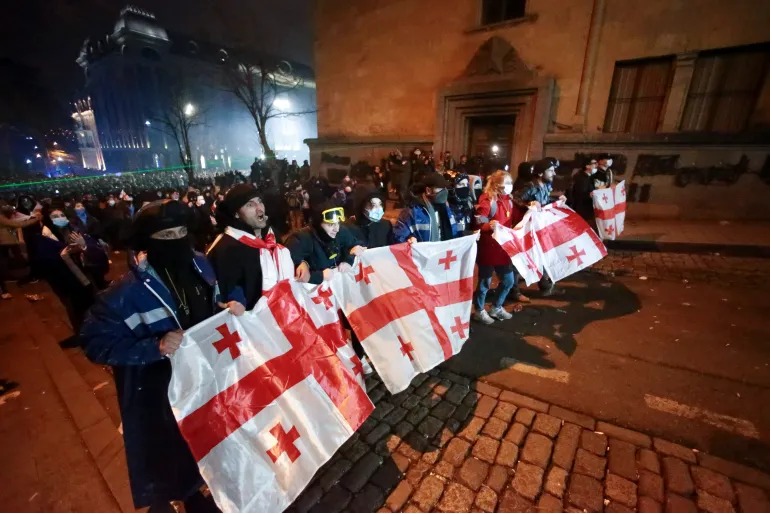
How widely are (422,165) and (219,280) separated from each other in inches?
433

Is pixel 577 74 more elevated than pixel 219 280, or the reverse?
pixel 577 74

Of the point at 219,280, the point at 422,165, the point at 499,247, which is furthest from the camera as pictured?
the point at 422,165

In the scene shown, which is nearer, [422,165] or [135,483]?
[135,483]

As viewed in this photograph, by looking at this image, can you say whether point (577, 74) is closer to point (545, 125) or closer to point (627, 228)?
point (545, 125)

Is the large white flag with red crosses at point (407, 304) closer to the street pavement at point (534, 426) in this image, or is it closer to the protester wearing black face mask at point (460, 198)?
the street pavement at point (534, 426)

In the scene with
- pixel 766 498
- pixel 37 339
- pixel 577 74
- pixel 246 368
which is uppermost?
pixel 577 74

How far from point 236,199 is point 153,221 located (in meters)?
0.69

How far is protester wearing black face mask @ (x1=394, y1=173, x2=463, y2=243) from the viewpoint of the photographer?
4.13 meters

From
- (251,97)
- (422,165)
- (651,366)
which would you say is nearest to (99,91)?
(251,97)

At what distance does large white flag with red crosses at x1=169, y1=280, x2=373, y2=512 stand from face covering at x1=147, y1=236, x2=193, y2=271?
18.3 inches

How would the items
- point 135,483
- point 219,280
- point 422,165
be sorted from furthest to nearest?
point 422,165 < point 219,280 < point 135,483

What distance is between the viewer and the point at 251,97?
22047mm

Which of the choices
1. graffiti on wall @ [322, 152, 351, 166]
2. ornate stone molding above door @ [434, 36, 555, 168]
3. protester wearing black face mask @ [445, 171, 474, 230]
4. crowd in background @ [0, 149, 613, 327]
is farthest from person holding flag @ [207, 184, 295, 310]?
graffiti on wall @ [322, 152, 351, 166]

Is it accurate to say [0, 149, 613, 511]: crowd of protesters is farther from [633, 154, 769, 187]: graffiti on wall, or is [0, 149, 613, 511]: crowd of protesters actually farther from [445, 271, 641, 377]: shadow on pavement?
[633, 154, 769, 187]: graffiti on wall
